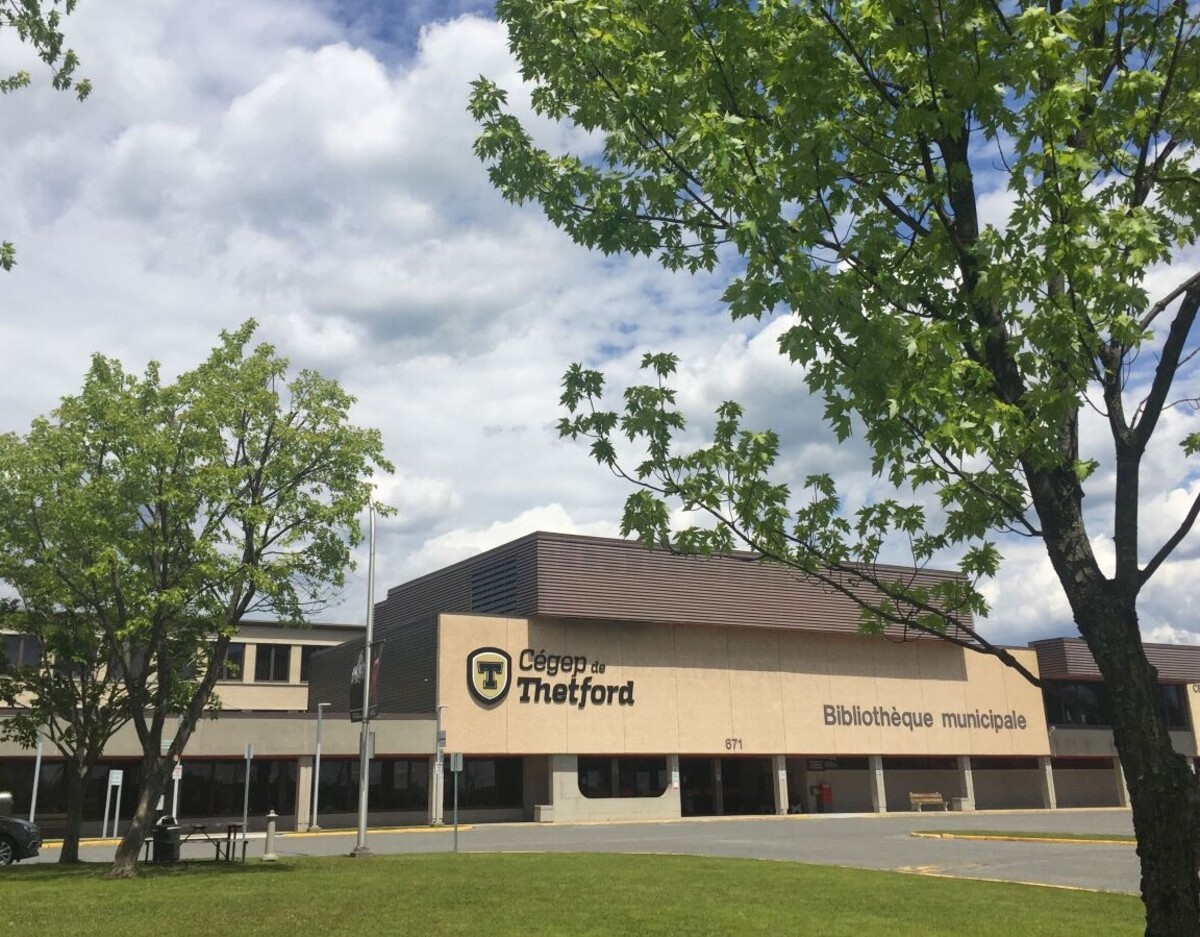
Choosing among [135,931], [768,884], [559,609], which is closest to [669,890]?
[768,884]

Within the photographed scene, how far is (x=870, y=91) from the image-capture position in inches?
280

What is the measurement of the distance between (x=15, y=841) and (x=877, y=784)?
38732 millimetres

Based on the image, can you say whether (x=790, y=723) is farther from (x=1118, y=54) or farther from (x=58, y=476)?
(x=1118, y=54)

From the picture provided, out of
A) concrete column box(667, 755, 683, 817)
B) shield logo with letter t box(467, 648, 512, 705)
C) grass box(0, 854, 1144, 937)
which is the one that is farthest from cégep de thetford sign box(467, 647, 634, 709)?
grass box(0, 854, 1144, 937)

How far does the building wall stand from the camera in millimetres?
43812

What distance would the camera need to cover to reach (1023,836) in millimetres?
30172

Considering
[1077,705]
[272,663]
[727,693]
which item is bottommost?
[1077,705]

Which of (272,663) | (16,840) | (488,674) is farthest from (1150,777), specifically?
(272,663)

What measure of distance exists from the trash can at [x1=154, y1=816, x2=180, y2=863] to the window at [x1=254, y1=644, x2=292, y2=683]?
34878 mm

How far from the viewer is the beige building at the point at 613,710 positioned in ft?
139

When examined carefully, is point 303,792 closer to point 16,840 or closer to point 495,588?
point 495,588

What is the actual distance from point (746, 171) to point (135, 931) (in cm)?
1187

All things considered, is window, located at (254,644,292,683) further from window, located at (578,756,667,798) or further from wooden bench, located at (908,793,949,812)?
wooden bench, located at (908,793,949,812)

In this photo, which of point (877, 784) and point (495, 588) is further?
point (877, 784)
